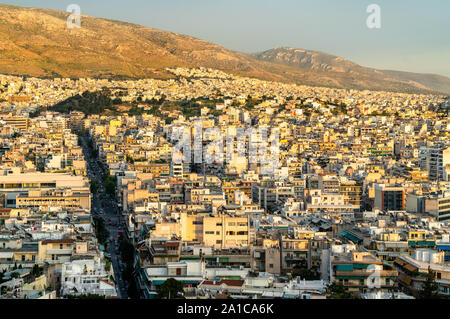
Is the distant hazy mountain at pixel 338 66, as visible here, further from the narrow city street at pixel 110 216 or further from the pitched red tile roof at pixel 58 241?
the pitched red tile roof at pixel 58 241

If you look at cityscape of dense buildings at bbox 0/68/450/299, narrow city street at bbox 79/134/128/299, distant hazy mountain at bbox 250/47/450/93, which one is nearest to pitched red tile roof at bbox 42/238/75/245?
cityscape of dense buildings at bbox 0/68/450/299

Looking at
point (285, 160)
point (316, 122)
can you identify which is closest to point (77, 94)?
point (316, 122)

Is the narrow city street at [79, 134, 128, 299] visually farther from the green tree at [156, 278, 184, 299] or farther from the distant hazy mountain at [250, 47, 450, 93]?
the distant hazy mountain at [250, 47, 450, 93]

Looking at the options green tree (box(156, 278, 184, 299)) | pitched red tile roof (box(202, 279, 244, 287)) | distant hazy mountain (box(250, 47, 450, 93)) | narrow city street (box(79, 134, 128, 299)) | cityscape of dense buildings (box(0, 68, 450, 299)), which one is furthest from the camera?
distant hazy mountain (box(250, 47, 450, 93))

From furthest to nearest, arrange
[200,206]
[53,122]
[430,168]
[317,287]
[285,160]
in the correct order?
[53,122], [285,160], [430,168], [200,206], [317,287]

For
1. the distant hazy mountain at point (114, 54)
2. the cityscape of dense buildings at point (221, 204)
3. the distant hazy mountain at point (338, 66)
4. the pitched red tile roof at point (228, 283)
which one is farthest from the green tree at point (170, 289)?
the distant hazy mountain at point (338, 66)

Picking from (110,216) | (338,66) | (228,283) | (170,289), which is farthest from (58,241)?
(338,66)
